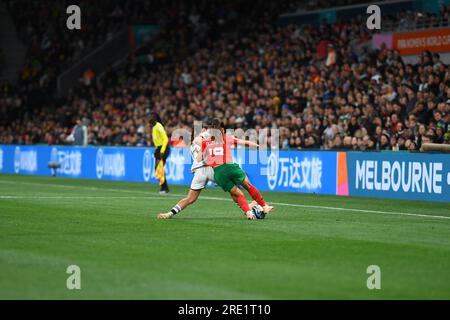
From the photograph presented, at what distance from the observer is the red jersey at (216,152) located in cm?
1767

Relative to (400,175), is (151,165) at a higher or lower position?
higher

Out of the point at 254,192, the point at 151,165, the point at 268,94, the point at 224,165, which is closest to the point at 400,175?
the point at 254,192

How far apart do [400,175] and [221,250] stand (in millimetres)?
12226

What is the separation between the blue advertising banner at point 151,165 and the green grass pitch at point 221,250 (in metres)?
4.93

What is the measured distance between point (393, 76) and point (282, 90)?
18.5 ft

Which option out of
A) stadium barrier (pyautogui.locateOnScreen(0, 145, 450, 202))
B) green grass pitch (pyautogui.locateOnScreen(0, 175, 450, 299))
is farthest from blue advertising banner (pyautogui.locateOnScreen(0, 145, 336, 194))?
green grass pitch (pyautogui.locateOnScreen(0, 175, 450, 299))

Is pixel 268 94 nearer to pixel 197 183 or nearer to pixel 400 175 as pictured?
pixel 400 175

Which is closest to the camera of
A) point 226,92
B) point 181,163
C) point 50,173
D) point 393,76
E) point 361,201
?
point 361,201

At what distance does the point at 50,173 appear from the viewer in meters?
38.1

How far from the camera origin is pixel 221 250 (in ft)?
42.2

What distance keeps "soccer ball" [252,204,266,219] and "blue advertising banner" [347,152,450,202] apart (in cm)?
673
